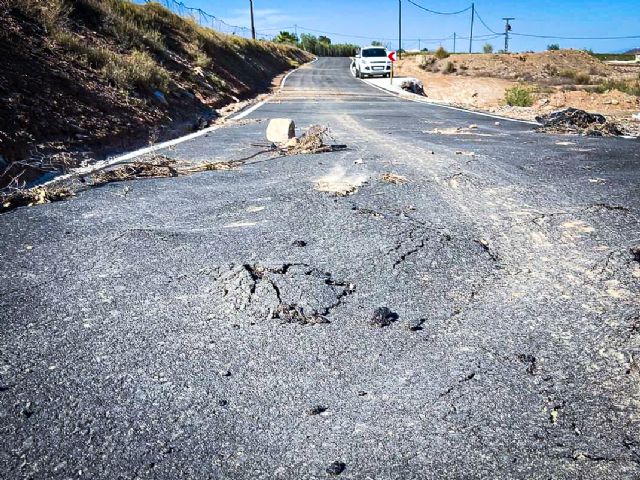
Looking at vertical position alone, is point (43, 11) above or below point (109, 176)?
above

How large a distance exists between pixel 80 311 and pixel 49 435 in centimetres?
100

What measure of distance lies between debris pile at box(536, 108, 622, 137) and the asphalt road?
4.04 meters

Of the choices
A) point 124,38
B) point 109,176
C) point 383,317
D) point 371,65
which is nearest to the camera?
point 383,317

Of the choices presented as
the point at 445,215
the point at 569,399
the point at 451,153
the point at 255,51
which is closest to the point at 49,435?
the point at 569,399

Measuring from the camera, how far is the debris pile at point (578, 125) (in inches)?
338

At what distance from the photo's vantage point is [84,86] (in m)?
9.10

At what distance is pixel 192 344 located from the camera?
257 centimetres

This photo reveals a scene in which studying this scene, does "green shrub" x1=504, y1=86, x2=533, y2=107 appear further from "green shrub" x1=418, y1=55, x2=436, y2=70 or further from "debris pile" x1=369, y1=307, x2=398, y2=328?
"green shrub" x1=418, y1=55, x2=436, y2=70

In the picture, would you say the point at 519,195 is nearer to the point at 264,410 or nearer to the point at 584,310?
the point at 584,310

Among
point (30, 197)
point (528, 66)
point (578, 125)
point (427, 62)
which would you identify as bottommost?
point (30, 197)

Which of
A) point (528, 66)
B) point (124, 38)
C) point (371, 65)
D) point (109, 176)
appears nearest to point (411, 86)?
point (371, 65)

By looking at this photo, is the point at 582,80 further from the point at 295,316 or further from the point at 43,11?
the point at 295,316

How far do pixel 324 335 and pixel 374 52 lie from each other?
35.0m

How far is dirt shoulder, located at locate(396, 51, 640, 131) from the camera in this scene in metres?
16.9
